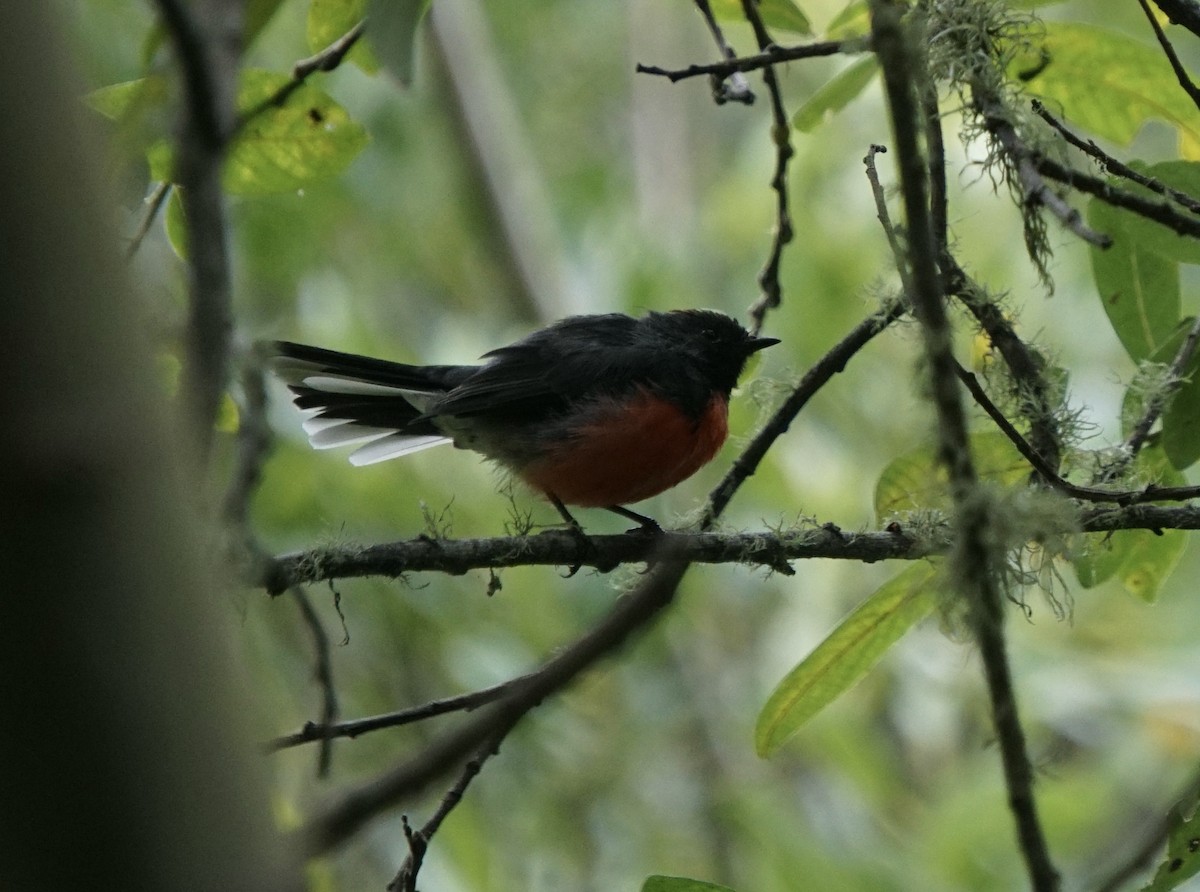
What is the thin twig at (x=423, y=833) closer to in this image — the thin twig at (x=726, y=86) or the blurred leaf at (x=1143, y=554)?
the blurred leaf at (x=1143, y=554)

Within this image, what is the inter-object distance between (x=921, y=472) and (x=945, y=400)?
1.77 meters

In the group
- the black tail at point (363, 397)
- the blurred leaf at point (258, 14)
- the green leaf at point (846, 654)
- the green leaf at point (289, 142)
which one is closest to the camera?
the blurred leaf at point (258, 14)

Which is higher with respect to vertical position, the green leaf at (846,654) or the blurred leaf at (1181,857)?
the green leaf at (846,654)

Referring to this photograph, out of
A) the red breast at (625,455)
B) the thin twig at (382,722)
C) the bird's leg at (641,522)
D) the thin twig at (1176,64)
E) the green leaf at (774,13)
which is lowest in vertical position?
the thin twig at (382,722)

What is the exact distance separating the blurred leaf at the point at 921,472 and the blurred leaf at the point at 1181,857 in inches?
46.3

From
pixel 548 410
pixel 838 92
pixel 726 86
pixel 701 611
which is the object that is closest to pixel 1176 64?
pixel 838 92

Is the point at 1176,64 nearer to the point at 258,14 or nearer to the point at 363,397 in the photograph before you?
Answer: the point at 258,14

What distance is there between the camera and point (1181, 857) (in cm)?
225

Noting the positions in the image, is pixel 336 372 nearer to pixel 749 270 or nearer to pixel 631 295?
pixel 631 295

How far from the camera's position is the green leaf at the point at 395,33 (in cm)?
215

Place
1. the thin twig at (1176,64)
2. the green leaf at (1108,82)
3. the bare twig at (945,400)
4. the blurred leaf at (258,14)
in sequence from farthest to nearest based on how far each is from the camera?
the green leaf at (1108,82)
the thin twig at (1176,64)
the blurred leaf at (258,14)
the bare twig at (945,400)

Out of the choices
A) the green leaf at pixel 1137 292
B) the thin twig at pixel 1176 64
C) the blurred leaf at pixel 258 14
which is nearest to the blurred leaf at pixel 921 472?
the green leaf at pixel 1137 292

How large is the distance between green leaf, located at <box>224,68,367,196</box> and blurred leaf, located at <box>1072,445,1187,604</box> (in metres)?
2.18

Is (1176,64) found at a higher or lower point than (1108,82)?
lower
